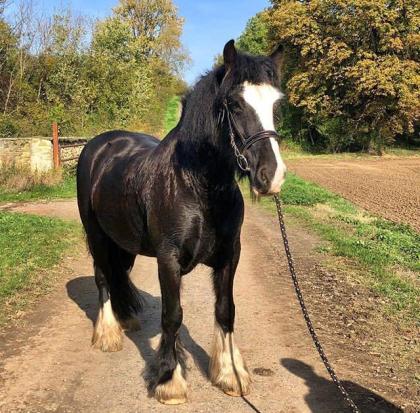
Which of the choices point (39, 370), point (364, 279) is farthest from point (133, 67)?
point (39, 370)

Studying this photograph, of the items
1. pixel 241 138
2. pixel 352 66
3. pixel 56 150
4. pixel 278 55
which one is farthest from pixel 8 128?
pixel 352 66

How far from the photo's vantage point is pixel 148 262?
24.7 ft

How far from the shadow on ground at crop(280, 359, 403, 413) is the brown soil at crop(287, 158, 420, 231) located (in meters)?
Answer: 7.34

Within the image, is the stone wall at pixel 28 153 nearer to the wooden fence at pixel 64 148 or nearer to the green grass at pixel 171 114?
the wooden fence at pixel 64 148

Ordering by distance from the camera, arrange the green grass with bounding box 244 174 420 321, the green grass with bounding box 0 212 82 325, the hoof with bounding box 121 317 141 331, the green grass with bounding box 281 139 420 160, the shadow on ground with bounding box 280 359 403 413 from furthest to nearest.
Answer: the green grass with bounding box 281 139 420 160, the green grass with bounding box 244 174 420 321, the green grass with bounding box 0 212 82 325, the hoof with bounding box 121 317 141 331, the shadow on ground with bounding box 280 359 403 413

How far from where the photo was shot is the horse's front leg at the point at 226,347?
11.6 ft

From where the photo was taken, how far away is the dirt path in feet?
11.2

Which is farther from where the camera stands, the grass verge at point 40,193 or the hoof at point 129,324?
the grass verge at point 40,193

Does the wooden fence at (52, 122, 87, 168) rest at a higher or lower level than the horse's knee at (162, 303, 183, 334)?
higher

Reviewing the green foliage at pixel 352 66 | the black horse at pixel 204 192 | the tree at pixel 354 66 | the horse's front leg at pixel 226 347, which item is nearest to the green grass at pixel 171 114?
the green foliage at pixel 352 66

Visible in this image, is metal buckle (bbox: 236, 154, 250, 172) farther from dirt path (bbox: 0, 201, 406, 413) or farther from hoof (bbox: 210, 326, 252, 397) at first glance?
dirt path (bbox: 0, 201, 406, 413)

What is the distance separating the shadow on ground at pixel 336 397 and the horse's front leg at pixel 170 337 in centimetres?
93

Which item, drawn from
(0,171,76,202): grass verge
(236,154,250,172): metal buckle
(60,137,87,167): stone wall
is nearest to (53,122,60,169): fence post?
(60,137,87,167): stone wall

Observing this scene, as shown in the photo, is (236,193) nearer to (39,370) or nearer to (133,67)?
(39,370)
